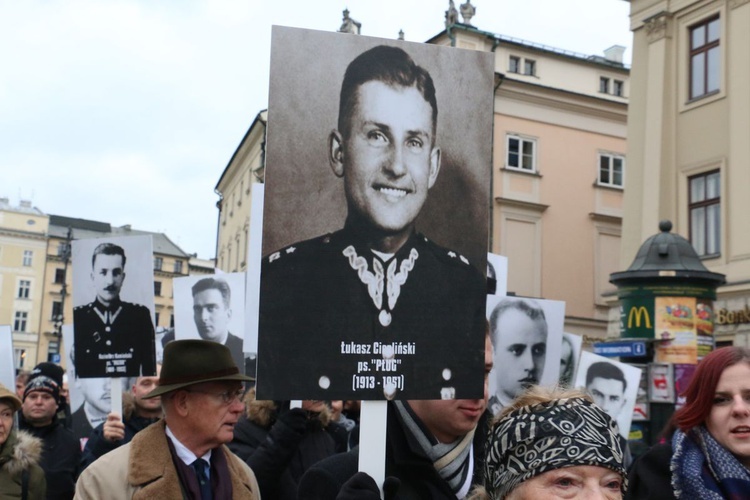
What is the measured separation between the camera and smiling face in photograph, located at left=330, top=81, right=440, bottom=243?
2.77 metres

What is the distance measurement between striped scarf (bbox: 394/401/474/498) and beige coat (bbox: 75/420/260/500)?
3.42ft

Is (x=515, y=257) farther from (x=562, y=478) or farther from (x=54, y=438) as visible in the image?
(x=562, y=478)

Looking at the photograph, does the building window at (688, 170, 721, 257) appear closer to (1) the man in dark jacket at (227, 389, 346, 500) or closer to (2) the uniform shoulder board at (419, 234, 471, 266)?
(1) the man in dark jacket at (227, 389, 346, 500)

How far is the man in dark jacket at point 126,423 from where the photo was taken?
18.1 feet

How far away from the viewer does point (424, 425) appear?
119 inches

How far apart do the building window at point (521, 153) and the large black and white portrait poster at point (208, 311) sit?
2375cm

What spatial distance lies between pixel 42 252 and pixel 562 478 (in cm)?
10719

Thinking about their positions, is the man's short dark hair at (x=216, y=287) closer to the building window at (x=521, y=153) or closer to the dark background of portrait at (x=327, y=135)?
the dark background of portrait at (x=327, y=135)

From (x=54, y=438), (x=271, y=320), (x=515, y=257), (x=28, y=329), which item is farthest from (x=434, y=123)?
(x=28, y=329)

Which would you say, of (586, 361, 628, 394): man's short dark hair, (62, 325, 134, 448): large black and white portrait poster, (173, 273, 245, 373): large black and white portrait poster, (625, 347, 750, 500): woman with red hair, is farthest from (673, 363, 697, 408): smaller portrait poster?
(625, 347, 750, 500): woman with red hair

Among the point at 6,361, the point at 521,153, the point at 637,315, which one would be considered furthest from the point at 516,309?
the point at 521,153

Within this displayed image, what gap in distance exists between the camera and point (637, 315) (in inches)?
472

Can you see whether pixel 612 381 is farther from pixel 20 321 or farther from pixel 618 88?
pixel 20 321

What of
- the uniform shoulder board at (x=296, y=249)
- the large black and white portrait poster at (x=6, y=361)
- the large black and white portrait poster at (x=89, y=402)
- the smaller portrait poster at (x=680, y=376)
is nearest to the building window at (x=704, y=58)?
the smaller portrait poster at (x=680, y=376)
